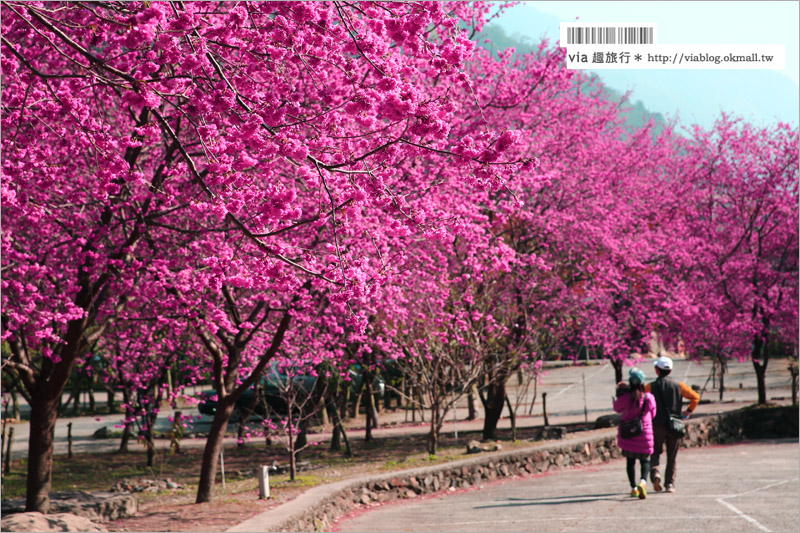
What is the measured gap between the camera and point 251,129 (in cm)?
442

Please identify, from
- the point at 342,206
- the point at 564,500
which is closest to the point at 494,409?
the point at 564,500

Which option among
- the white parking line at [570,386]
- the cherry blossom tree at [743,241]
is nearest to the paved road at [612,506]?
the cherry blossom tree at [743,241]

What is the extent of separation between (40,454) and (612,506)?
7644 mm

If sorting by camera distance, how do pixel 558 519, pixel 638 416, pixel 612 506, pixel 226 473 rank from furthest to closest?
1. pixel 226 473
2. pixel 638 416
3. pixel 612 506
4. pixel 558 519

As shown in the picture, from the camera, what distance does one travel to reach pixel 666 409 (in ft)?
32.4

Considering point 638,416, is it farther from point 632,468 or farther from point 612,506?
point 612,506

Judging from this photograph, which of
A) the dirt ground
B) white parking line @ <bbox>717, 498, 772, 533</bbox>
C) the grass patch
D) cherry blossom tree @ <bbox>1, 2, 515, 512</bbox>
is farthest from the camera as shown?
the grass patch

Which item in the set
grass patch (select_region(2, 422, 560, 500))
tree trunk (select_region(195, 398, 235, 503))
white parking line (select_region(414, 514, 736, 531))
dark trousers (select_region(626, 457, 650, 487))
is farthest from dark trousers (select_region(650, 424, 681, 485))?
tree trunk (select_region(195, 398, 235, 503))

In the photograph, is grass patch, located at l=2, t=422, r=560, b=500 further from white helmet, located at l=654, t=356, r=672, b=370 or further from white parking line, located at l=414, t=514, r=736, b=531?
white helmet, located at l=654, t=356, r=672, b=370

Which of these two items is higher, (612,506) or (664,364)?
(664,364)

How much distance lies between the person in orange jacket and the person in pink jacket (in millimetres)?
267

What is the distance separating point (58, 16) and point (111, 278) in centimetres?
371

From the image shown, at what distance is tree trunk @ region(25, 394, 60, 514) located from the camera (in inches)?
380

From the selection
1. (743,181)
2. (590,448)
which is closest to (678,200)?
(743,181)
